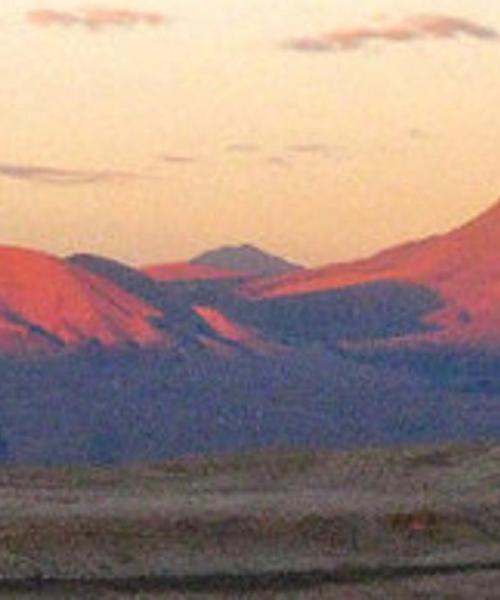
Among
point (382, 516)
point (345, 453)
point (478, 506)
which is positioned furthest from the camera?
point (345, 453)

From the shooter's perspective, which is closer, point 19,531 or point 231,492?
point 19,531

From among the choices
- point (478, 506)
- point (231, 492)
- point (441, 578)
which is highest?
point (441, 578)

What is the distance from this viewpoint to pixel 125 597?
46.2 meters

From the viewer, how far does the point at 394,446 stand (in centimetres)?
9262

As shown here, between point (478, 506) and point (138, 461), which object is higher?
point (478, 506)

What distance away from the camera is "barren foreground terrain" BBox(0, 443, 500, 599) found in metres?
48.4

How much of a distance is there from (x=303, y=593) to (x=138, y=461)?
145ft

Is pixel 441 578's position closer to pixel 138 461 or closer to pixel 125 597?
pixel 125 597

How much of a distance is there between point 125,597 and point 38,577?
137 inches

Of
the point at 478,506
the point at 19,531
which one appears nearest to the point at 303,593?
the point at 19,531

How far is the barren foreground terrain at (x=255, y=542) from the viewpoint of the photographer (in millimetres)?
48375

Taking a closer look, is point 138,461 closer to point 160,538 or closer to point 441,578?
point 160,538

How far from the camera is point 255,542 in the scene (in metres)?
55.1

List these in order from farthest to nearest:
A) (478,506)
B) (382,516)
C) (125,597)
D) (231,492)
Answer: (231,492) → (478,506) → (382,516) → (125,597)
